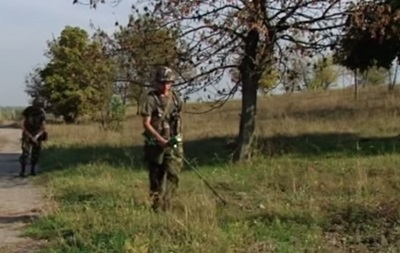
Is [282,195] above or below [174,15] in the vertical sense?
below

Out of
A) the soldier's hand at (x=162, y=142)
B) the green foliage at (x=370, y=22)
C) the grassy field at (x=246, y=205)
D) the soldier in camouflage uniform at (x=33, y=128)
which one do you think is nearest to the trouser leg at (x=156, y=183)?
the grassy field at (x=246, y=205)

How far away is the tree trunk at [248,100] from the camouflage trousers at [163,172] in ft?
23.3

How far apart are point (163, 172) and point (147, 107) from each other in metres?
0.83

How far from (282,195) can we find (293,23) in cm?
598

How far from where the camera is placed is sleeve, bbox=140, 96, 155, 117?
8.28 m

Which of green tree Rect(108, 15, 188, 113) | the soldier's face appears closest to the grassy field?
the soldier's face

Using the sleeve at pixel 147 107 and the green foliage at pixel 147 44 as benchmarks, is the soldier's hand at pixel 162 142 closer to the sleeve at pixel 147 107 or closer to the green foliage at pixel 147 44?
the sleeve at pixel 147 107

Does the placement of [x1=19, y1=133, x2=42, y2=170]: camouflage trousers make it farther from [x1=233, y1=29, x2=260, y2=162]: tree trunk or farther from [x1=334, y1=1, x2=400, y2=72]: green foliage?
[x1=334, y1=1, x2=400, y2=72]: green foliage

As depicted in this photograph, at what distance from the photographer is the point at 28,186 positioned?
536 inches

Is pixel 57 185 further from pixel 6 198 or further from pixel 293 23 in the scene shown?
pixel 293 23

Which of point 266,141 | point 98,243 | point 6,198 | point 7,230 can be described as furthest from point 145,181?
point 266,141

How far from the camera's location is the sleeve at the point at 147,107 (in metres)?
8.28

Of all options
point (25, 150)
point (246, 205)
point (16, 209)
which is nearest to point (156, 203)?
point (246, 205)

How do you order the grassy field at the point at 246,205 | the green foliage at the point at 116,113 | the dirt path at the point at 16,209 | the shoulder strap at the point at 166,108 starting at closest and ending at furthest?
the grassy field at the point at 246,205 → the dirt path at the point at 16,209 → the shoulder strap at the point at 166,108 → the green foliage at the point at 116,113
